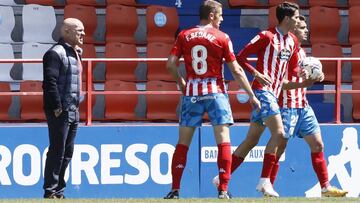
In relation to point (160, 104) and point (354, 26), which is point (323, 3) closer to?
point (354, 26)

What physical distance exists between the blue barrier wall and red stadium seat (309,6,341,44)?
2631 millimetres

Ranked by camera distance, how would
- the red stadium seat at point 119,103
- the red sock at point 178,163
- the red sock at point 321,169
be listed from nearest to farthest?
1. the red sock at point 178,163
2. the red sock at point 321,169
3. the red stadium seat at point 119,103

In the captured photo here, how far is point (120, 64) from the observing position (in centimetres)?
1523

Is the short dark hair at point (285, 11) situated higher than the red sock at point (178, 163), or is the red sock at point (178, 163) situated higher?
the short dark hair at point (285, 11)

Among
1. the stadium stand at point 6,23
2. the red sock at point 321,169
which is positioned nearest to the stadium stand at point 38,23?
the stadium stand at point 6,23

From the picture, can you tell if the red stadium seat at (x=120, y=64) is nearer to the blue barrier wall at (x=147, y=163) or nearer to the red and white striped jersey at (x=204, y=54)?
the blue barrier wall at (x=147, y=163)

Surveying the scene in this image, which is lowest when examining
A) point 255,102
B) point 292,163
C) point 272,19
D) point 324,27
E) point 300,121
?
point 292,163

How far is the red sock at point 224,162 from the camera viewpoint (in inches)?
415

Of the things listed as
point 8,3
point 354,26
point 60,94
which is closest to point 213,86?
point 60,94

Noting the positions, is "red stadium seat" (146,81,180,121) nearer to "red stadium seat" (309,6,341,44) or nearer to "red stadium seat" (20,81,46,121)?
"red stadium seat" (20,81,46,121)

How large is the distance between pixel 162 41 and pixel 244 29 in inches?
45.1

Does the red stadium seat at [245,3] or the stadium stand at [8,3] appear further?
the red stadium seat at [245,3]

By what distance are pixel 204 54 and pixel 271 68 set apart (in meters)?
0.99

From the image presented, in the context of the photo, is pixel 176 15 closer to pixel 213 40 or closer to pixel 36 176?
pixel 36 176
